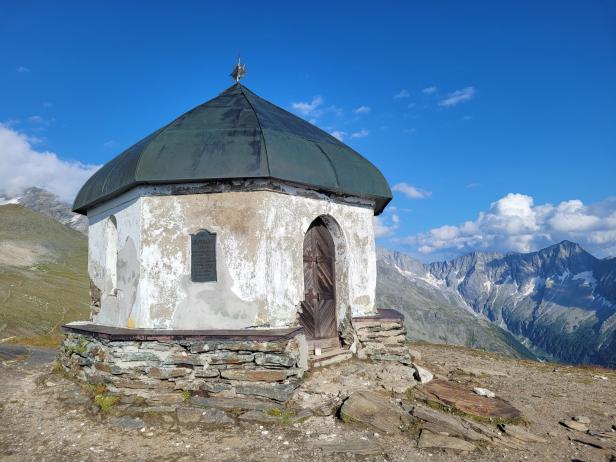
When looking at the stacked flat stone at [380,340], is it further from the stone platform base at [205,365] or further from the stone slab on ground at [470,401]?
the stone platform base at [205,365]

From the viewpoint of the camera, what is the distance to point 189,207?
8523 mm

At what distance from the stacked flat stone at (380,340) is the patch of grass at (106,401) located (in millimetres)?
4974

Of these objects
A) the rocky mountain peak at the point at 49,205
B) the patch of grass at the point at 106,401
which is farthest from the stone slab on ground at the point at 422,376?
the rocky mountain peak at the point at 49,205

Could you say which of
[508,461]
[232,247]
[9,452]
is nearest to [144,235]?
[232,247]

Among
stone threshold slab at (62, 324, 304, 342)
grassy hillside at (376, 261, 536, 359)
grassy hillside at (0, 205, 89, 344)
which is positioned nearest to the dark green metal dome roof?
stone threshold slab at (62, 324, 304, 342)

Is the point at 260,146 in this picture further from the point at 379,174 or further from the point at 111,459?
the point at 111,459

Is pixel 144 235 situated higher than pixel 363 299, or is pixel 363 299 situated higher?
pixel 144 235

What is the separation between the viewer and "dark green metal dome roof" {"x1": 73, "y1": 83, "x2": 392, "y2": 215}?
8297mm

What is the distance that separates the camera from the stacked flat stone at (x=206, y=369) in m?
7.43

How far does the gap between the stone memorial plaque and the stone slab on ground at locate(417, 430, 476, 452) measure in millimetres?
4449

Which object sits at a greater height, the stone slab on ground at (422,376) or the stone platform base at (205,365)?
the stone platform base at (205,365)

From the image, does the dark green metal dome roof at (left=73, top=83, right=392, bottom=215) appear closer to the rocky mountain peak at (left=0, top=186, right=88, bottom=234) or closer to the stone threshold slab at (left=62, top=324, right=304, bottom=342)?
the stone threshold slab at (left=62, top=324, right=304, bottom=342)

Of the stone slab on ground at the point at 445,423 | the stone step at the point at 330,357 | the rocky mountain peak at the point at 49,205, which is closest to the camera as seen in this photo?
the stone slab on ground at the point at 445,423

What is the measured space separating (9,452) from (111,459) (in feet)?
4.74
